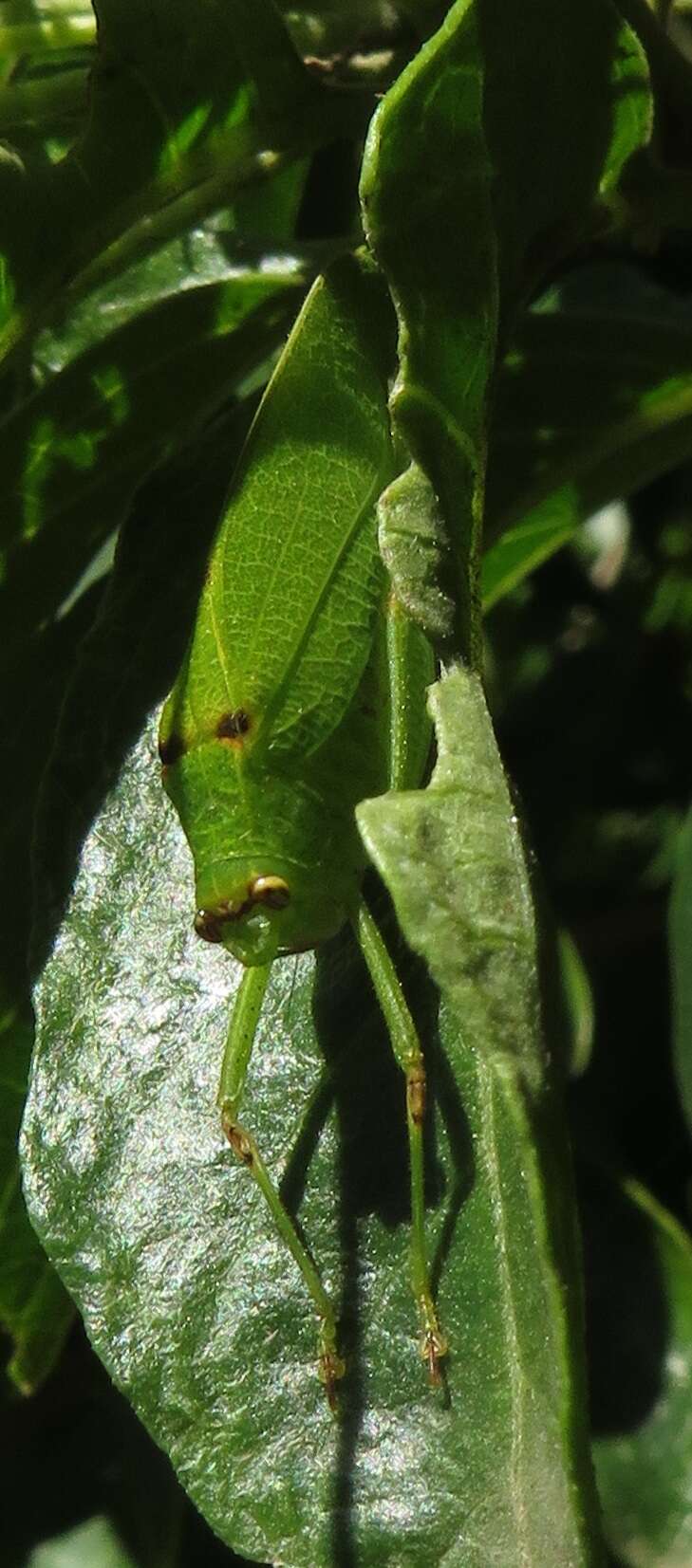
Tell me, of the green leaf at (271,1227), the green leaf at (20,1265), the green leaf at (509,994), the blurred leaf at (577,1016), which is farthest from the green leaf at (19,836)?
the green leaf at (509,994)

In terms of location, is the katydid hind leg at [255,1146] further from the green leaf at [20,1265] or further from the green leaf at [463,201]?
the green leaf at [463,201]

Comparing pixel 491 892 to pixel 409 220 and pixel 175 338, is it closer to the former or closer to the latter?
pixel 409 220

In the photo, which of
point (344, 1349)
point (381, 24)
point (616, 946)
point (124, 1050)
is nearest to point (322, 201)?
point (381, 24)

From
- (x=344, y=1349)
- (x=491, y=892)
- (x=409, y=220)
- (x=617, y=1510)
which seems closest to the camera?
(x=491, y=892)

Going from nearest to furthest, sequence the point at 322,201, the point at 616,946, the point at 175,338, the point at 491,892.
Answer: the point at 491,892
the point at 175,338
the point at 322,201
the point at 616,946

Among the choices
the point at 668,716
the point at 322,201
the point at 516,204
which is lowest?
the point at 668,716
